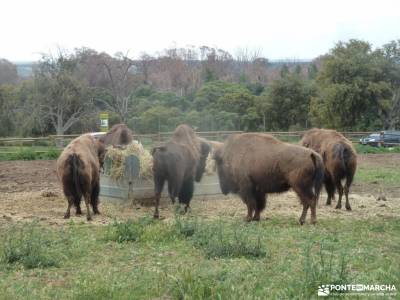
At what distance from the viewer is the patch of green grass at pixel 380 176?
56.1 ft

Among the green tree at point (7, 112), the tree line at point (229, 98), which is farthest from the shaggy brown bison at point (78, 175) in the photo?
the green tree at point (7, 112)

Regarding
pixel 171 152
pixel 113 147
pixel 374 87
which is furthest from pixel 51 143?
pixel 374 87

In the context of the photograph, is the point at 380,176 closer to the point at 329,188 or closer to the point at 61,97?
the point at 329,188

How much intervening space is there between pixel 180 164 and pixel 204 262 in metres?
4.76

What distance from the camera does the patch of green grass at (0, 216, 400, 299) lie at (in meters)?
5.69

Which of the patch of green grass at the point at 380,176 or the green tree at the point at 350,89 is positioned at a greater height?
the green tree at the point at 350,89

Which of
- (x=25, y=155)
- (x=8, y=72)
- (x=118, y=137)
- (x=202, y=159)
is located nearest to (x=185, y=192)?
(x=202, y=159)

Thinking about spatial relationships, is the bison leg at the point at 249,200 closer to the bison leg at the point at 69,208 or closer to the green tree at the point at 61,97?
the bison leg at the point at 69,208

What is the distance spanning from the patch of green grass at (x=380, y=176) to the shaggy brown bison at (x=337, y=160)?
4.68m

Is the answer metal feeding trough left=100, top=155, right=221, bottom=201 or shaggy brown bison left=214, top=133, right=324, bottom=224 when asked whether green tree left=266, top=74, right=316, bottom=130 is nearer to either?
metal feeding trough left=100, top=155, right=221, bottom=201

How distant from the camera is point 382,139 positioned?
35.1 metres

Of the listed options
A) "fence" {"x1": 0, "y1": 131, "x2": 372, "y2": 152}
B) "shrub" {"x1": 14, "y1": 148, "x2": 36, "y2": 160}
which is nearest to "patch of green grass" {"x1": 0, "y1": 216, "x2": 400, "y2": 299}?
"shrub" {"x1": 14, "y1": 148, "x2": 36, "y2": 160}

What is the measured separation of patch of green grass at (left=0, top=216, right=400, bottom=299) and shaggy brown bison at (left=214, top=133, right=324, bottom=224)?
74cm

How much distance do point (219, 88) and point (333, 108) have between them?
8.38m
